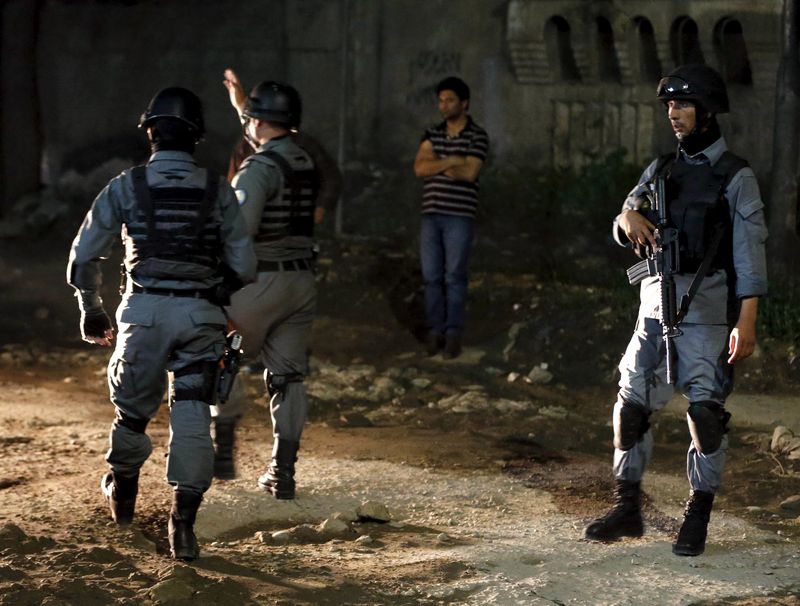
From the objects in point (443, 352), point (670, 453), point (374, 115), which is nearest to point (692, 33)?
point (374, 115)

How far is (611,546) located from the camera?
5996 mm

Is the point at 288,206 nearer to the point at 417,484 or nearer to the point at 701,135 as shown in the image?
the point at 417,484

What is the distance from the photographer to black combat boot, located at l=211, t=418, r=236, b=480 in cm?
706

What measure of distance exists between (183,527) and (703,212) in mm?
2417

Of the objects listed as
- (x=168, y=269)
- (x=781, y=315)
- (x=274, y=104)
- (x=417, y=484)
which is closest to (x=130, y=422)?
(x=168, y=269)

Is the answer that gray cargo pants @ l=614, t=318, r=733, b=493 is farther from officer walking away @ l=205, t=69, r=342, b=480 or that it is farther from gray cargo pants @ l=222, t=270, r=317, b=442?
officer walking away @ l=205, t=69, r=342, b=480

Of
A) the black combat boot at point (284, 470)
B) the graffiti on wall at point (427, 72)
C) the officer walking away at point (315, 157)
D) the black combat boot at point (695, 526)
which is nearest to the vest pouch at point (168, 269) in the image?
the officer walking away at point (315, 157)

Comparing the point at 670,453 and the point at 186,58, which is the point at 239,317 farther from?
the point at 186,58

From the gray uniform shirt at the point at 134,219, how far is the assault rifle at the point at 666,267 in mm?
1643

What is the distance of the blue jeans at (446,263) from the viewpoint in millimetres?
10250

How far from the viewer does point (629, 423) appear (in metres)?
6.01

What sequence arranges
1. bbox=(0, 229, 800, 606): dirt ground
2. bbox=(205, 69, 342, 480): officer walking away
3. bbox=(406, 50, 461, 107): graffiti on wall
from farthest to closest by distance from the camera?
bbox=(406, 50, 461, 107): graffiti on wall → bbox=(205, 69, 342, 480): officer walking away → bbox=(0, 229, 800, 606): dirt ground

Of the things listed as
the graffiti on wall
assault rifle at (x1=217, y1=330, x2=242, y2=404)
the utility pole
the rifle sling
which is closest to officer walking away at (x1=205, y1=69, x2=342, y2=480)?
assault rifle at (x1=217, y1=330, x2=242, y2=404)

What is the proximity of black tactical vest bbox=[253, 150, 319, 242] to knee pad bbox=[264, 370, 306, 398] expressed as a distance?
64 cm
